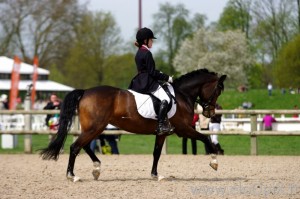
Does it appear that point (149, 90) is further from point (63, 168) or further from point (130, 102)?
point (63, 168)

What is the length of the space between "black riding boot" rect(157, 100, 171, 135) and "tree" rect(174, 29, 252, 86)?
192 feet

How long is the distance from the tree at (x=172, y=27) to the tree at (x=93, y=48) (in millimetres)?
13522

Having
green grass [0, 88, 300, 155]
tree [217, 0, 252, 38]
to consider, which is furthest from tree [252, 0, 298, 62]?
green grass [0, 88, 300, 155]

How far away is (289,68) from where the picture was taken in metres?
42.1

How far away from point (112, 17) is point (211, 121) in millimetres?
42640

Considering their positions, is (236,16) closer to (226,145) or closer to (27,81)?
(27,81)

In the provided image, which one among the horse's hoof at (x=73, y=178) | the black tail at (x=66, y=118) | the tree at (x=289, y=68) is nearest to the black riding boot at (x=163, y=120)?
the black tail at (x=66, y=118)

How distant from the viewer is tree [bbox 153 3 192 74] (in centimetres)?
7312

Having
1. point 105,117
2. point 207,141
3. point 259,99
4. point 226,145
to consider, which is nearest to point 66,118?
point 105,117

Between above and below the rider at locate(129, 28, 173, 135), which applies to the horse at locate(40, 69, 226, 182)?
below

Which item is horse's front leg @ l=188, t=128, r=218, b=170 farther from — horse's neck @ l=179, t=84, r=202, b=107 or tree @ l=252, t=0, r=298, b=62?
tree @ l=252, t=0, r=298, b=62

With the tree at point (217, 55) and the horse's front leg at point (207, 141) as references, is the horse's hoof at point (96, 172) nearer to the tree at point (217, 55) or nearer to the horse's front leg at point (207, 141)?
the horse's front leg at point (207, 141)

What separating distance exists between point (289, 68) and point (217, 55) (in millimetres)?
30470

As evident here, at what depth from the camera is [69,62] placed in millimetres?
60188
